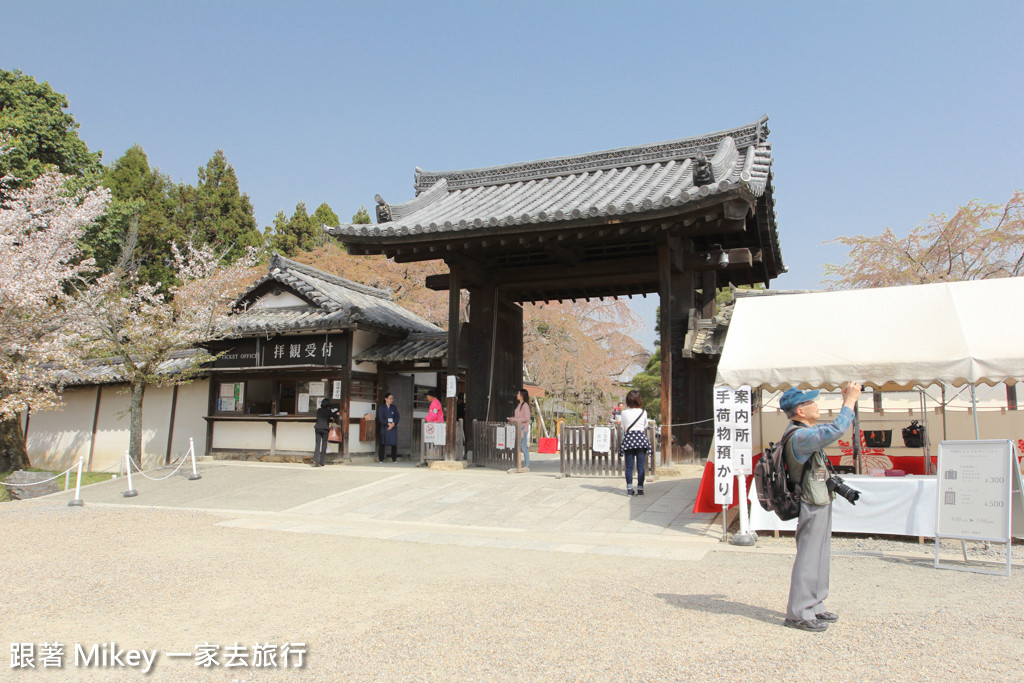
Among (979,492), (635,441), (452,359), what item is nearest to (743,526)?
(979,492)

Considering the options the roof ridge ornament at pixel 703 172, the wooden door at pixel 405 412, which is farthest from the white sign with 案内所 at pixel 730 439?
the wooden door at pixel 405 412

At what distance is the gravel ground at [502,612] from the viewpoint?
3584mm

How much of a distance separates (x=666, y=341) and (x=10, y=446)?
1441 cm

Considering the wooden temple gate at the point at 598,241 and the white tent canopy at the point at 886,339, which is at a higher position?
the wooden temple gate at the point at 598,241

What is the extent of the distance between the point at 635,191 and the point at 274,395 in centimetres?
987

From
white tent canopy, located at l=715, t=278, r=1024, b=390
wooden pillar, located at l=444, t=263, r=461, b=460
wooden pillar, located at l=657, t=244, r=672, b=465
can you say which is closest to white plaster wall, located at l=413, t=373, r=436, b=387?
wooden pillar, located at l=444, t=263, r=461, b=460

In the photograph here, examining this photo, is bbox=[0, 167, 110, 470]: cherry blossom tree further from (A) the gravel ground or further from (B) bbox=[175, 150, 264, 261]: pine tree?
(B) bbox=[175, 150, 264, 261]: pine tree

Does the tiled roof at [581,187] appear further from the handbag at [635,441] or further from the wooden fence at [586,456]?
the wooden fence at [586,456]

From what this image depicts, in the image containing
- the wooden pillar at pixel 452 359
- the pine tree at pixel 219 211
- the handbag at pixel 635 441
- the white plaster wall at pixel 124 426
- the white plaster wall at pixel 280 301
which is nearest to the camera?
the handbag at pixel 635 441

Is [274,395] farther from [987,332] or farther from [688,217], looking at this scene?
[987,332]

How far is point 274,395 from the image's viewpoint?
16.4 m

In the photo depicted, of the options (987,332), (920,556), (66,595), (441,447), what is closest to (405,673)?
(66,595)

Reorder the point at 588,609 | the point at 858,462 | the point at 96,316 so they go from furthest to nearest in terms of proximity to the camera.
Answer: the point at 96,316 → the point at 858,462 → the point at 588,609

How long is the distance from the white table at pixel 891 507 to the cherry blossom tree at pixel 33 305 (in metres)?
13.9
